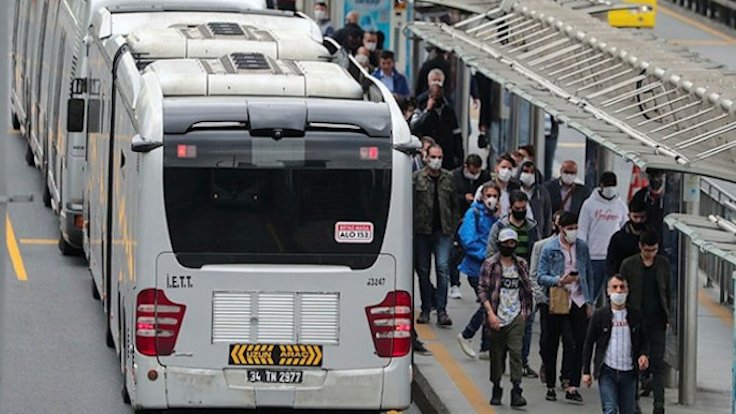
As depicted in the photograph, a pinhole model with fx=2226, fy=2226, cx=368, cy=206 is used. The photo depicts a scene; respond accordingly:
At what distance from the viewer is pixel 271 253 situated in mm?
15891

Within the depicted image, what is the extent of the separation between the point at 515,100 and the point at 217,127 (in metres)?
10.3

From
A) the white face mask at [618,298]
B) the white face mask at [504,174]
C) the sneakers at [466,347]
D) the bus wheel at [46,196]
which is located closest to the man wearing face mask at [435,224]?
the white face mask at [504,174]

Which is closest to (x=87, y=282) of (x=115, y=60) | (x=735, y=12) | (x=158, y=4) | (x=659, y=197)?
(x=158, y=4)

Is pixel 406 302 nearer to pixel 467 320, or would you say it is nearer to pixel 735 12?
pixel 467 320

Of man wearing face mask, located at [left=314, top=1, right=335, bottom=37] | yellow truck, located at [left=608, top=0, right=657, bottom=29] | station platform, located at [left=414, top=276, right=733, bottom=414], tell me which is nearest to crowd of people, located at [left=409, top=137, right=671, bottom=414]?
station platform, located at [left=414, top=276, right=733, bottom=414]

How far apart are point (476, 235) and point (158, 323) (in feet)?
15.9

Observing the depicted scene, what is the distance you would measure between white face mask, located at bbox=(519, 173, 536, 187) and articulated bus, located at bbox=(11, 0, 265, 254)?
3.25 m

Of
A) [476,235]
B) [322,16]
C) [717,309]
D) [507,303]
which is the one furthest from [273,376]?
[322,16]

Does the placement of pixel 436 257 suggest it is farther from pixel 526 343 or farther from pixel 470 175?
pixel 526 343

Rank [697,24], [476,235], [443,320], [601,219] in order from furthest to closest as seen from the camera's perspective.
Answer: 1. [697,24]
2. [443,320]
3. [476,235]
4. [601,219]

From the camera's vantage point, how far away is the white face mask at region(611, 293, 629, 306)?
15914 millimetres

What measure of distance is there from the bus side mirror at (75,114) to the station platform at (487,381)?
3.97m

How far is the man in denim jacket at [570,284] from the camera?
1778 centimetres

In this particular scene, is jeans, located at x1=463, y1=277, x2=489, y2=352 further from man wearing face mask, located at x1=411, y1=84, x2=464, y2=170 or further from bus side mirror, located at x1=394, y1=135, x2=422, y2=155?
man wearing face mask, located at x1=411, y1=84, x2=464, y2=170
